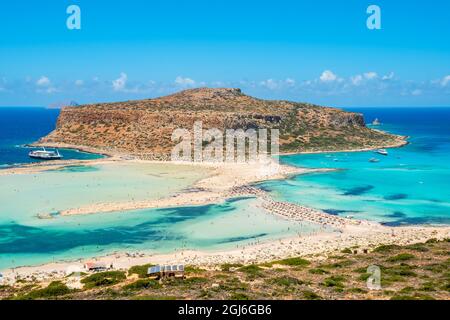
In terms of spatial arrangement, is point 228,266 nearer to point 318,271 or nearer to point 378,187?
point 318,271

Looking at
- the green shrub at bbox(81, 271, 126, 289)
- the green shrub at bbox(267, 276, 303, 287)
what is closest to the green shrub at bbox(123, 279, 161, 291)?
the green shrub at bbox(81, 271, 126, 289)

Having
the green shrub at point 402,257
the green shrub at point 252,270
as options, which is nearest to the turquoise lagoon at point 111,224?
the green shrub at point 252,270

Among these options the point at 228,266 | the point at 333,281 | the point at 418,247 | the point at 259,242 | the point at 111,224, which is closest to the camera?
the point at 333,281

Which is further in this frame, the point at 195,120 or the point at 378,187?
the point at 195,120

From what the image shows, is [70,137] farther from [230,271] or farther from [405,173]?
[230,271]

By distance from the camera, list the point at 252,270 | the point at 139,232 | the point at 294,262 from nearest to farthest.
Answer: the point at 252,270 → the point at 294,262 → the point at 139,232

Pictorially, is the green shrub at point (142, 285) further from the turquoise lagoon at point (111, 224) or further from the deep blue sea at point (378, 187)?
the deep blue sea at point (378, 187)

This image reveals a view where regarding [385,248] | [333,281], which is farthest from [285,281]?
[385,248]

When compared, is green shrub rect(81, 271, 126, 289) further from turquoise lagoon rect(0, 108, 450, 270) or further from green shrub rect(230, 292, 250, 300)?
green shrub rect(230, 292, 250, 300)
